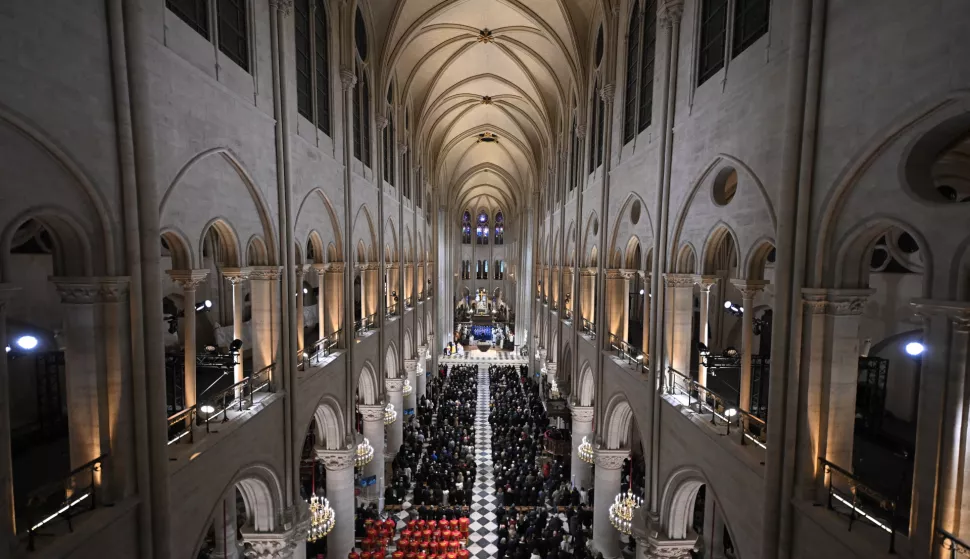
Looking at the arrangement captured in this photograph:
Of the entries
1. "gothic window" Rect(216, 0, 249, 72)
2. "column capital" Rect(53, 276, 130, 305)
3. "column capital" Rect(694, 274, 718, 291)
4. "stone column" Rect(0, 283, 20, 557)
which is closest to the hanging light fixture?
"column capital" Rect(694, 274, 718, 291)

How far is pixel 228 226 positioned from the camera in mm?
8289

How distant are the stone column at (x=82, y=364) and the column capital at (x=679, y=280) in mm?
9421

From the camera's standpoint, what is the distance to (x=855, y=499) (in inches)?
210

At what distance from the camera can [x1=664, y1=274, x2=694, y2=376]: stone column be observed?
10.1 meters

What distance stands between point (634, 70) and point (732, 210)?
6.95 m

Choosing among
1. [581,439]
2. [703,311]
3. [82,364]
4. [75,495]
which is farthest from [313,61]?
[581,439]

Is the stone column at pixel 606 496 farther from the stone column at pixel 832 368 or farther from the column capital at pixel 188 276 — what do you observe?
the column capital at pixel 188 276

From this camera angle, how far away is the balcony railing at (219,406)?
717cm

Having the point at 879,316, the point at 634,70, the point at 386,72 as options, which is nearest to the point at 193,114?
the point at 634,70

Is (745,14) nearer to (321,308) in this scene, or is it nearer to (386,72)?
(321,308)

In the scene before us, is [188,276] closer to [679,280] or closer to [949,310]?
[679,280]

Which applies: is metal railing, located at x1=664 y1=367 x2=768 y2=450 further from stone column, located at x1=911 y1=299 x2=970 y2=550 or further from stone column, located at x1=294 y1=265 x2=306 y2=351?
stone column, located at x1=294 y1=265 x2=306 y2=351

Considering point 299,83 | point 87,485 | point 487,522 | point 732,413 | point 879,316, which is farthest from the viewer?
point 487,522

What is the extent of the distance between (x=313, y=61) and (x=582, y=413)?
13881 millimetres
